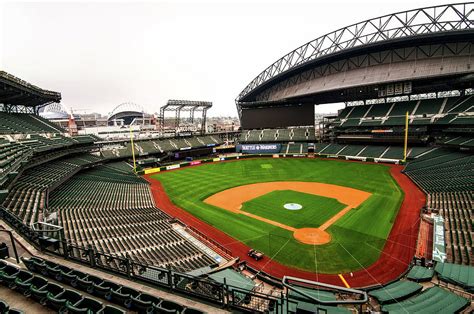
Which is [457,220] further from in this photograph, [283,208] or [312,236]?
[283,208]

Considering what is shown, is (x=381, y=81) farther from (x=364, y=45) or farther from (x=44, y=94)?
(x=44, y=94)

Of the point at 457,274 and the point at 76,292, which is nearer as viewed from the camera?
the point at 76,292

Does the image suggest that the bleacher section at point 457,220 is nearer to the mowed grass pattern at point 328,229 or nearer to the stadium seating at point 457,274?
the stadium seating at point 457,274

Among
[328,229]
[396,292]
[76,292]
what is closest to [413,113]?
[328,229]

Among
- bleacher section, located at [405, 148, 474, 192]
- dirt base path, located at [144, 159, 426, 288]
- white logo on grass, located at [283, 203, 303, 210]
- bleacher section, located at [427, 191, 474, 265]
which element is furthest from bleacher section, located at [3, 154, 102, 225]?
bleacher section, located at [405, 148, 474, 192]

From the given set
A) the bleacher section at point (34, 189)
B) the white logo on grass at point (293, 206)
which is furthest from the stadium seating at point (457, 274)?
the bleacher section at point (34, 189)
